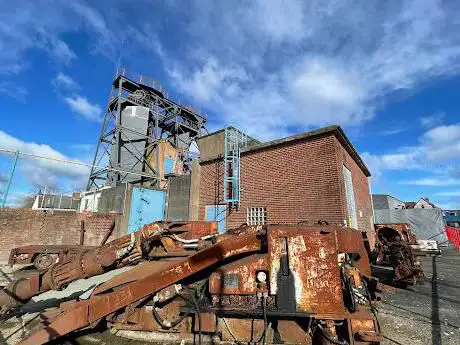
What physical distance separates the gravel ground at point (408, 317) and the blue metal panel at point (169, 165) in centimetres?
1620

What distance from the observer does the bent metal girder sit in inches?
120

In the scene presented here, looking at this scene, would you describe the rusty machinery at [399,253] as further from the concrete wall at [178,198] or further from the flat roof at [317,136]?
the concrete wall at [178,198]

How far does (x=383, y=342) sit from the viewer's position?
12.1ft

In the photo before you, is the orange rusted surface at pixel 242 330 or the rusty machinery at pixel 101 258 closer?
the orange rusted surface at pixel 242 330

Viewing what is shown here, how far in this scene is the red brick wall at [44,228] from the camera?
9.31 meters

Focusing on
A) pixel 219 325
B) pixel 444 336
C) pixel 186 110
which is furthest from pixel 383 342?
pixel 186 110

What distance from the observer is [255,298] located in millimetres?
3234

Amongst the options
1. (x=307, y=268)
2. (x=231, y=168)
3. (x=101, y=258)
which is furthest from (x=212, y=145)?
(x=307, y=268)

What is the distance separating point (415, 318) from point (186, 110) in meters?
27.8

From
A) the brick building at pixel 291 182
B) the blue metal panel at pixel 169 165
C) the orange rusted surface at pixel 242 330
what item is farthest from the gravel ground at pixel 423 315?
the blue metal panel at pixel 169 165

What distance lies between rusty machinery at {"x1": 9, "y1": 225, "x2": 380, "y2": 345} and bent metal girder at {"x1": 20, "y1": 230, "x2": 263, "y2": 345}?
11 mm

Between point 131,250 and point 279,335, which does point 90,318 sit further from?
point 279,335

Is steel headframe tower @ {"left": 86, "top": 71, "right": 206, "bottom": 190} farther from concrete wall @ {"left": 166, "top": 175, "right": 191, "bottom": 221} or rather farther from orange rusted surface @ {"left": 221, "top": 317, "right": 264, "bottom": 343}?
orange rusted surface @ {"left": 221, "top": 317, "right": 264, "bottom": 343}

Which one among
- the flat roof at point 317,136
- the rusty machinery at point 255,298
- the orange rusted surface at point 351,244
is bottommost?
the rusty machinery at point 255,298
